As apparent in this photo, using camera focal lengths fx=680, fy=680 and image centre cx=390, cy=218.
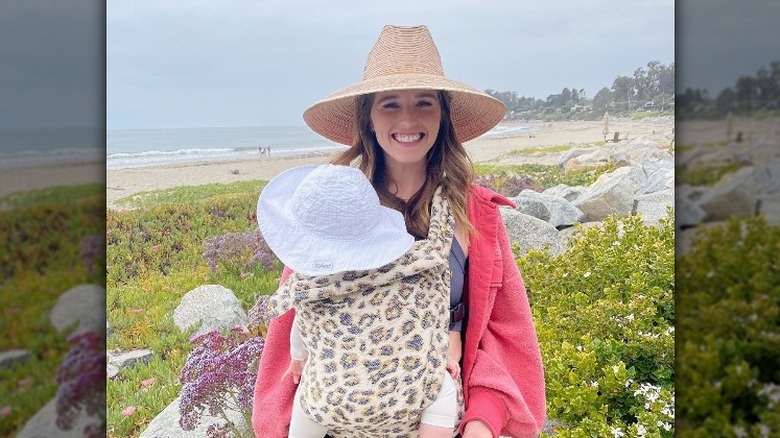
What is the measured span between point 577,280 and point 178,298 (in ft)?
7.39

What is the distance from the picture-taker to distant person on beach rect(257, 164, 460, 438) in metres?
1.23

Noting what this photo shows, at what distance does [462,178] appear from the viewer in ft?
4.93

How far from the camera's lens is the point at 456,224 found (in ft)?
4.80

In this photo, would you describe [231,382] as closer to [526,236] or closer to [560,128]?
[526,236]

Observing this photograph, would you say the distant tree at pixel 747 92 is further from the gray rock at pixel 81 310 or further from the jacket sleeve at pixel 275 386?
the gray rock at pixel 81 310

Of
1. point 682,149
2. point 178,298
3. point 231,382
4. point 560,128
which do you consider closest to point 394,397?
point 682,149

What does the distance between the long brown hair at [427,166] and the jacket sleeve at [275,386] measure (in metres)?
0.29

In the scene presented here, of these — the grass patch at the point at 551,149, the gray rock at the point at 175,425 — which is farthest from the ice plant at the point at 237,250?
the grass patch at the point at 551,149

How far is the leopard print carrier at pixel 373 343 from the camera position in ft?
4.03

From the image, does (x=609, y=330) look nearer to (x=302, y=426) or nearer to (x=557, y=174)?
(x=302, y=426)

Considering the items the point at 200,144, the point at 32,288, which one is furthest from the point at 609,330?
the point at 200,144

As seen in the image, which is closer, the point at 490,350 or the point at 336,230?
the point at 336,230

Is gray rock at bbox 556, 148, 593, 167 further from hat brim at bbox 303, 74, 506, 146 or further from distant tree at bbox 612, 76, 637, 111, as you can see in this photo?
hat brim at bbox 303, 74, 506, 146

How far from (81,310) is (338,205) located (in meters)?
0.54
